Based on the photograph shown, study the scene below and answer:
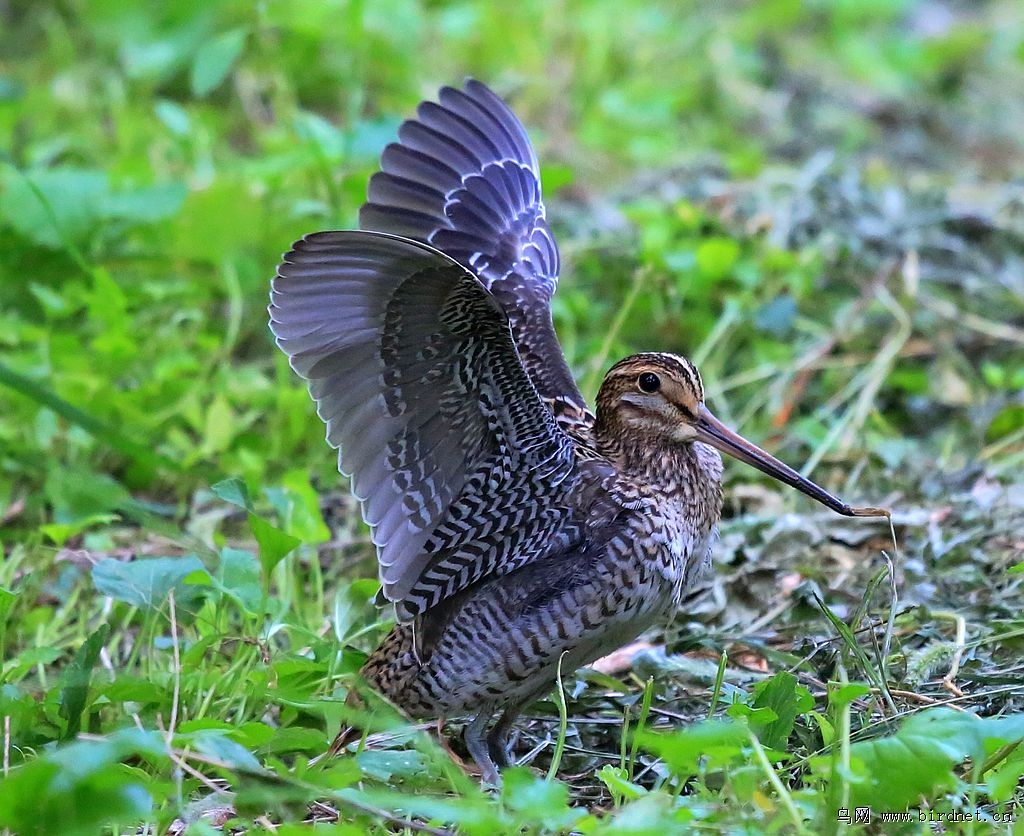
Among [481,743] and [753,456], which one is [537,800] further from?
[753,456]

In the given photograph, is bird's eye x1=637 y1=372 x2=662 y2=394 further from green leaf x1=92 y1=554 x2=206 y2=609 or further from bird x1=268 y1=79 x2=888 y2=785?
green leaf x1=92 y1=554 x2=206 y2=609

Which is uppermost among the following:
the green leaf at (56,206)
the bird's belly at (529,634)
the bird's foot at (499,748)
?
the green leaf at (56,206)

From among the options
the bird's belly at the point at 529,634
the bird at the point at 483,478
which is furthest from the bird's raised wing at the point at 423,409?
the bird's belly at the point at 529,634

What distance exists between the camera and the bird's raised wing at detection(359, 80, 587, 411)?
4066mm

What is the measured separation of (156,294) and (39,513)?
117 cm

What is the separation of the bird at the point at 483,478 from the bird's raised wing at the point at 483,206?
33 cm

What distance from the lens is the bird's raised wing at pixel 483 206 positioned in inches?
160

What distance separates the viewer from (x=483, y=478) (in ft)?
11.8

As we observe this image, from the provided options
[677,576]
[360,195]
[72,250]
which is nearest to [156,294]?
[72,250]

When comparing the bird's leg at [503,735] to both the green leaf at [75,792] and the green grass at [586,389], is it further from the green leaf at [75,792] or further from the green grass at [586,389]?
the green leaf at [75,792]

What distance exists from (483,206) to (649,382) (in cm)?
79

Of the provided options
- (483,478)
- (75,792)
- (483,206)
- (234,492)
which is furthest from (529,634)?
(483,206)

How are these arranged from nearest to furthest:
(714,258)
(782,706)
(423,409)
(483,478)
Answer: (782,706) < (423,409) < (483,478) < (714,258)

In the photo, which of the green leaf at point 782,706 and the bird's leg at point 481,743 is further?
the bird's leg at point 481,743
